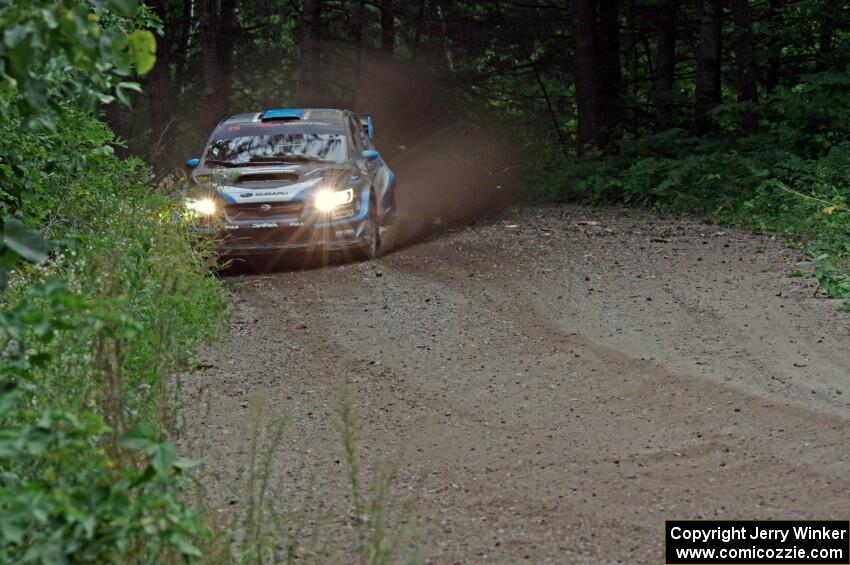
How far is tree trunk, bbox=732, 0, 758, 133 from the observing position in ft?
71.5

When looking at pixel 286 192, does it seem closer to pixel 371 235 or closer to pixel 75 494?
pixel 371 235

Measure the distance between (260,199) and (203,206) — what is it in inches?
26.7

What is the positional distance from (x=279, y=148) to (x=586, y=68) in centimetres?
1117

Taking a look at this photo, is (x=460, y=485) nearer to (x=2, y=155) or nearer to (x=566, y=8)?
(x=2, y=155)

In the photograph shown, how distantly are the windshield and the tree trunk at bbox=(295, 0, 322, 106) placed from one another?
10674mm

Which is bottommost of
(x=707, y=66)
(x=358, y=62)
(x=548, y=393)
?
(x=548, y=393)

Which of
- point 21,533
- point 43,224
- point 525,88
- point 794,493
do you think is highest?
point 525,88

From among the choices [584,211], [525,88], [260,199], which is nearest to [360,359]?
[260,199]

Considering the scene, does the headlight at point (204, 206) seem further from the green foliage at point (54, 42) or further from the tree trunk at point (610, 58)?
the tree trunk at point (610, 58)

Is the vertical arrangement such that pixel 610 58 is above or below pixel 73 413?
above

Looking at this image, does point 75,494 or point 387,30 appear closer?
point 75,494

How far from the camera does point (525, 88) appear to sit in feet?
119

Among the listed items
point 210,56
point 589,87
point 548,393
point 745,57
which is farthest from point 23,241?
point 210,56

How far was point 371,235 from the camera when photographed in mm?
14312
